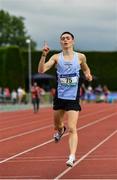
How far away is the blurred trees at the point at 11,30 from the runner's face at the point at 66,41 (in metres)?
116

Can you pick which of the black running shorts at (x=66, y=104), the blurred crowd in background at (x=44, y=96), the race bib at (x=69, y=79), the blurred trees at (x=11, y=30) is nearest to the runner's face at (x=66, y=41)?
the race bib at (x=69, y=79)

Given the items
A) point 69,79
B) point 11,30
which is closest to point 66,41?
point 69,79

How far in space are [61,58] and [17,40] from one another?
118789 millimetres

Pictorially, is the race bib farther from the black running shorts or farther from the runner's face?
the runner's face

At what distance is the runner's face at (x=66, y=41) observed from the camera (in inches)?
431

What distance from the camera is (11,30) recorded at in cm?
12875

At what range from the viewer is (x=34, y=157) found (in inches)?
537

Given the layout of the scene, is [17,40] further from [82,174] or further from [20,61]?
[82,174]

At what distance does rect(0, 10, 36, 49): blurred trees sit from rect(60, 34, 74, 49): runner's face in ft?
382

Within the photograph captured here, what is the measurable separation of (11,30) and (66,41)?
119m

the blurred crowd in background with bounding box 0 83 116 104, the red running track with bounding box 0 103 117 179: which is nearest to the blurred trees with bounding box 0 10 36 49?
the blurred crowd in background with bounding box 0 83 116 104

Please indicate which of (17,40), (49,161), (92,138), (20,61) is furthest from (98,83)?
(49,161)

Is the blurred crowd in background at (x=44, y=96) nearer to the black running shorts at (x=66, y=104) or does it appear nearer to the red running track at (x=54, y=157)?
the red running track at (x=54, y=157)

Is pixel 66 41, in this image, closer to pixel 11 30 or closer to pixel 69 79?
pixel 69 79
